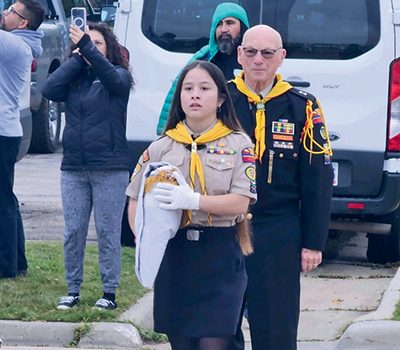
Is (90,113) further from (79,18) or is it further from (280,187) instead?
(280,187)

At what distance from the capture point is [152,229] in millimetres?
4449

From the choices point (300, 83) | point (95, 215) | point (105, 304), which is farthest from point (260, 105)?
point (300, 83)

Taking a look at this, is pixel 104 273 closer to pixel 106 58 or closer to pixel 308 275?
pixel 106 58

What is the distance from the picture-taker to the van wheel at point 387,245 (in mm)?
8836

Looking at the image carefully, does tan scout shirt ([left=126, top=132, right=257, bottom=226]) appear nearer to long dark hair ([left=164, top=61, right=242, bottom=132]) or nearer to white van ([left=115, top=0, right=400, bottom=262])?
long dark hair ([left=164, top=61, right=242, bottom=132])

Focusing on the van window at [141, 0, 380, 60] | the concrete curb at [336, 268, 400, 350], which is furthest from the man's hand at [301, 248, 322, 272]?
the van window at [141, 0, 380, 60]

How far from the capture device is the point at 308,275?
8.60 meters

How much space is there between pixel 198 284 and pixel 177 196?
14.9 inches

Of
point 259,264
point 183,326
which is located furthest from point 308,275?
point 183,326

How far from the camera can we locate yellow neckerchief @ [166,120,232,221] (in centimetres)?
451

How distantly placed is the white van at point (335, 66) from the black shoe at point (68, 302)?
5.75ft

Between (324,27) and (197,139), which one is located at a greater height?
(324,27)

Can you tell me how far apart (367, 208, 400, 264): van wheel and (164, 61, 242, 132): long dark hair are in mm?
4236

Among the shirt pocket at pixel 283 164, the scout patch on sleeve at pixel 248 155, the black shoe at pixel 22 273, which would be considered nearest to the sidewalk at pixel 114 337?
the black shoe at pixel 22 273
